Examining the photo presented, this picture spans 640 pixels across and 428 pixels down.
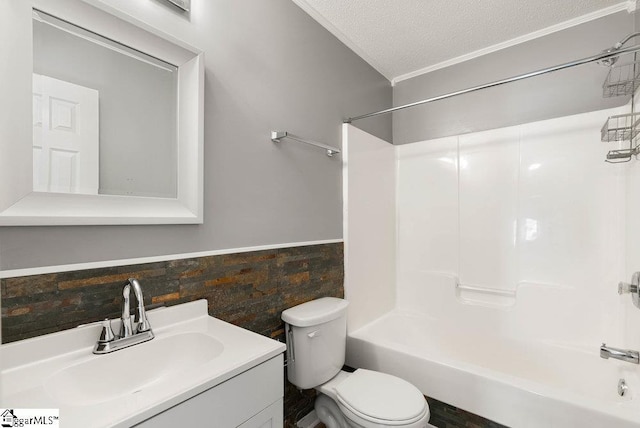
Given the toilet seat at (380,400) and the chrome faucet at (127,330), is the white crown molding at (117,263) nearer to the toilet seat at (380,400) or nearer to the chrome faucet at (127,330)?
the chrome faucet at (127,330)

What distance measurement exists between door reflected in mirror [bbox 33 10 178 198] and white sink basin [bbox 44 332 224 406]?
535mm

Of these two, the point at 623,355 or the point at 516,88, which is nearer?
the point at 623,355

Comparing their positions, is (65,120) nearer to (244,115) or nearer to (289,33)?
(244,115)

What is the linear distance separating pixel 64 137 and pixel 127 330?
25.6 inches

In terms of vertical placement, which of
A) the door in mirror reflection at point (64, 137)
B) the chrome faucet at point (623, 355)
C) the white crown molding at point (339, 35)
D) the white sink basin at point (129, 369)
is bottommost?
the chrome faucet at point (623, 355)

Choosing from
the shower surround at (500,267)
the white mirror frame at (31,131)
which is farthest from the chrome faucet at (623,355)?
the white mirror frame at (31,131)

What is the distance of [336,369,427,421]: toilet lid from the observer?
136 centimetres

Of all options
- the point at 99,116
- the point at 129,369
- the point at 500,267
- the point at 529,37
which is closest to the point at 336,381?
the point at 129,369

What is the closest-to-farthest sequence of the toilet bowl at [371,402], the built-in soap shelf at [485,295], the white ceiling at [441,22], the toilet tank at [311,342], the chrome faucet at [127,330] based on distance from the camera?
Answer: 1. the chrome faucet at [127,330]
2. the toilet bowl at [371,402]
3. the toilet tank at [311,342]
4. the white ceiling at [441,22]
5. the built-in soap shelf at [485,295]

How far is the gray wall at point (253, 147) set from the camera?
3.37ft

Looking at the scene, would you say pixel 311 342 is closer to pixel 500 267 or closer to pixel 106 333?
pixel 106 333

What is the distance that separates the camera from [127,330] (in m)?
1.00

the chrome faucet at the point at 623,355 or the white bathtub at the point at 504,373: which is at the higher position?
the chrome faucet at the point at 623,355

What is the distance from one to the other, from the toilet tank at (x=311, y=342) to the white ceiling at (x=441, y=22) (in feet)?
5.87
